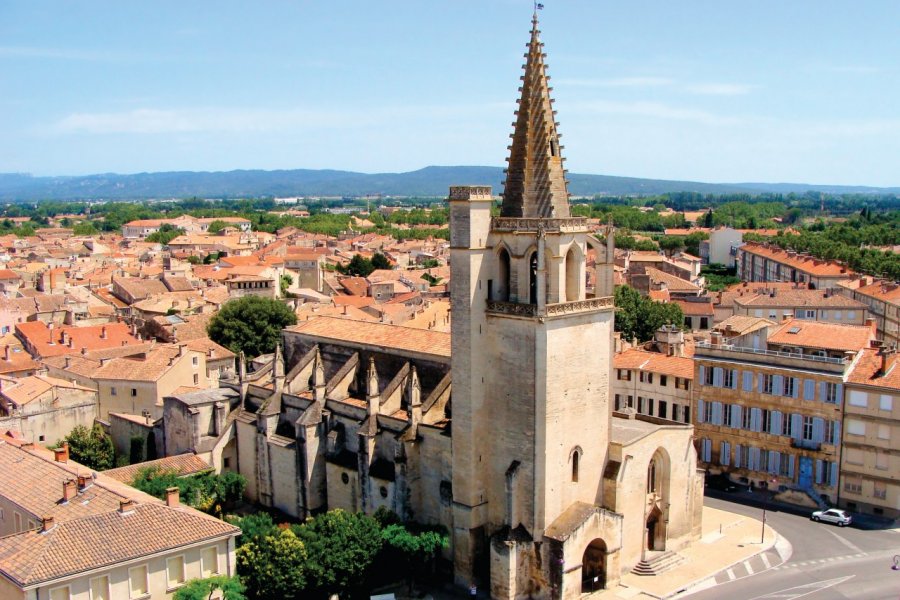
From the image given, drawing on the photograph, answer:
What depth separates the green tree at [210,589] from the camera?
113ft

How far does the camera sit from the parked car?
4948 centimetres

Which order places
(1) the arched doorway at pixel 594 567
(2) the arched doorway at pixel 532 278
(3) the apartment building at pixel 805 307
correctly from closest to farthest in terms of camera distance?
(2) the arched doorway at pixel 532 278, (1) the arched doorway at pixel 594 567, (3) the apartment building at pixel 805 307

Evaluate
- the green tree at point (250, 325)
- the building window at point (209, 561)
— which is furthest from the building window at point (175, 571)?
the green tree at point (250, 325)

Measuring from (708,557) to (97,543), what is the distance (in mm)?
29444

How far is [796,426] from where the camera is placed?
2116 inches

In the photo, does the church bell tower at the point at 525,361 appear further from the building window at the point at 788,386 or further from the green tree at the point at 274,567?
the building window at the point at 788,386

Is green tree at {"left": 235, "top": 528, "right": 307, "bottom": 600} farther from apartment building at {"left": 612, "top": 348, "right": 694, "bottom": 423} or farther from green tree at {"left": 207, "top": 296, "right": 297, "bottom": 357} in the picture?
green tree at {"left": 207, "top": 296, "right": 297, "bottom": 357}

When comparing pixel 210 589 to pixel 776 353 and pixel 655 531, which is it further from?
pixel 776 353

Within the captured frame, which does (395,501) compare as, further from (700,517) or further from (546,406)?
(700,517)

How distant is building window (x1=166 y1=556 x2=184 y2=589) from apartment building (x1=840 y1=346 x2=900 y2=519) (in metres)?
38.2

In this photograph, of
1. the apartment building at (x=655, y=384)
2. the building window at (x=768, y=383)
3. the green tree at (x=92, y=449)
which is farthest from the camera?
the apartment building at (x=655, y=384)

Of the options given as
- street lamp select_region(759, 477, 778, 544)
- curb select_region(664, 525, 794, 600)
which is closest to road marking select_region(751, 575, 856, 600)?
curb select_region(664, 525, 794, 600)

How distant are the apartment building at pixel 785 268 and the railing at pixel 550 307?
89074 millimetres

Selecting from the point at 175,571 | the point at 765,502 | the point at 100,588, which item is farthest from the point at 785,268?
the point at 100,588
